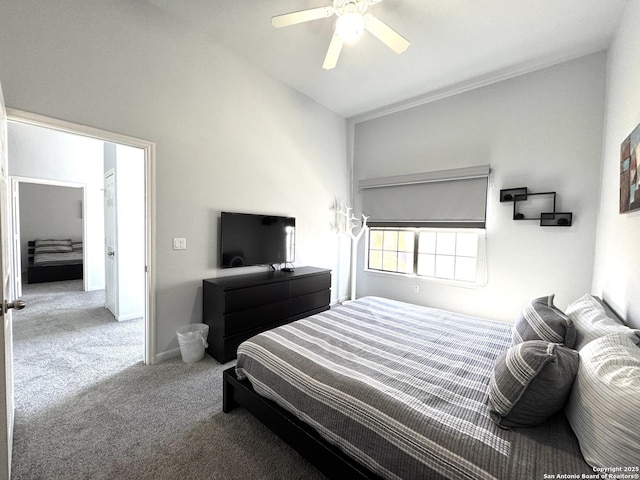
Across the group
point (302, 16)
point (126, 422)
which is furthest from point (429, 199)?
point (126, 422)

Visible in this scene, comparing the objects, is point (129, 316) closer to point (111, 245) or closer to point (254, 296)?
point (111, 245)

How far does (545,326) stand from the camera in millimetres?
1453

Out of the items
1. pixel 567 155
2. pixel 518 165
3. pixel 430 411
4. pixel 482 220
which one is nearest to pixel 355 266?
pixel 482 220

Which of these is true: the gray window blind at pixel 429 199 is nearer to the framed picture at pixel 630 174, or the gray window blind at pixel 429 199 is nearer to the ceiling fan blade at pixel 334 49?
the framed picture at pixel 630 174

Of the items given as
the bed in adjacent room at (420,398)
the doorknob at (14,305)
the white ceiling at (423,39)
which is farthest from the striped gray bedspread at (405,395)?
the white ceiling at (423,39)

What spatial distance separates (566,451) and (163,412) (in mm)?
2239

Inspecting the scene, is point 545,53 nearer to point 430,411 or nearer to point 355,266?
point 355,266

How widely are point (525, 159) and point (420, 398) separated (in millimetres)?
3116

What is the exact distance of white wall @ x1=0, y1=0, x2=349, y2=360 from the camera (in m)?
1.88

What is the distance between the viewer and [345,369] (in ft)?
4.78

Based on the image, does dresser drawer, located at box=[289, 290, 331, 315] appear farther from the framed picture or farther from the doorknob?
the framed picture

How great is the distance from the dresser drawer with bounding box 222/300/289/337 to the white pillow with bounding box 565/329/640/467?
7.85 ft

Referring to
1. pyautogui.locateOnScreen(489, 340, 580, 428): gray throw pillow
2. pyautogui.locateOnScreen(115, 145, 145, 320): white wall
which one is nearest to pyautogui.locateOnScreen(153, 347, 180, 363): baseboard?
pyautogui.locateOnScreen(115, 145, 145, 320): white wall

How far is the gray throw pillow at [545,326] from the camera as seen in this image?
54.9 inches
